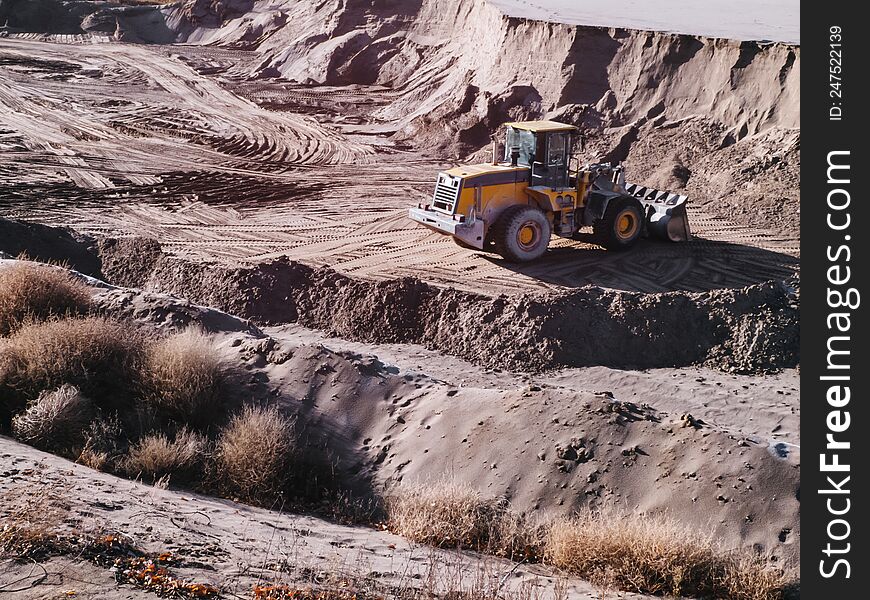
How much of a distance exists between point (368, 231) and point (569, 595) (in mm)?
11772

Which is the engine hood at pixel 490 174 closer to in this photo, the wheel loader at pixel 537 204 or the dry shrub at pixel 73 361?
the wheel loader at pixel 537 204

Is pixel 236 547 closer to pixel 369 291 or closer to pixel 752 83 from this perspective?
pixel 369 291

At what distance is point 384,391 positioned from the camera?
11266 millimetres

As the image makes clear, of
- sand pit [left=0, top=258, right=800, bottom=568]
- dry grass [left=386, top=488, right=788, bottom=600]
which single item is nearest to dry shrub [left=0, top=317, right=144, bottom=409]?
sand pit [left=0, top=258, right=800, bottom=568]

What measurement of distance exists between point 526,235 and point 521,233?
125 millimetres

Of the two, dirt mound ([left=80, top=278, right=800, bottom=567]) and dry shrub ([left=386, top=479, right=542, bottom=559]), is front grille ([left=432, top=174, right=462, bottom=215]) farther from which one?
dry shrub ([left=386, top=479, right=542, bottom=559])

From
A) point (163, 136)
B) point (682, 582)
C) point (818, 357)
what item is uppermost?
point (163, 136)

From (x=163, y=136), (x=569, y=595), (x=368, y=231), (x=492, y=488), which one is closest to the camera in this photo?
Answer: (x=569, y=595)

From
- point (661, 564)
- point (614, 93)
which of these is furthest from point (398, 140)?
point (661, 564)

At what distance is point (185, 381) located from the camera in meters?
10.9

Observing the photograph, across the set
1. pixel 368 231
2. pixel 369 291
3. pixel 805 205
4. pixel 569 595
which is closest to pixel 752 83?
pixel 368 231

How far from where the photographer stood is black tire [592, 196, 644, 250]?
16.7m

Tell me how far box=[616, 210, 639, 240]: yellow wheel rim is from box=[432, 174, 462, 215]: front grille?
3.14 metres

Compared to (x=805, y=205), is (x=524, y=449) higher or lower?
lower
